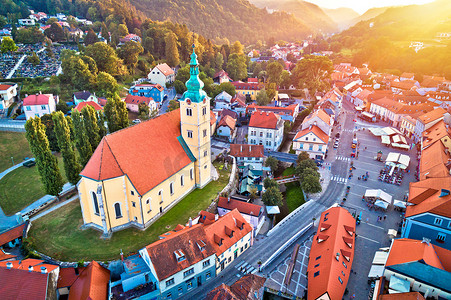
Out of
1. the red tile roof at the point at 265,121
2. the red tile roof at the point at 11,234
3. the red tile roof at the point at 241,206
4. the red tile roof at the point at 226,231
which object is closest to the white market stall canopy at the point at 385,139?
→ the red tile roof at the point at 265,121

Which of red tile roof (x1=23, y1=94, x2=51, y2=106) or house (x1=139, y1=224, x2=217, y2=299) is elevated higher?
red tile roof (x1=23, y1=94, x2=51, y2=106)

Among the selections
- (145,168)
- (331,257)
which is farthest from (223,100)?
(331,257)

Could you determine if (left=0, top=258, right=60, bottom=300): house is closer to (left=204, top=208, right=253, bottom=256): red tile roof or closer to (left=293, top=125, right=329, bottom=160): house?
(left=204, top=208, right=253, bottom=256): red tile roof

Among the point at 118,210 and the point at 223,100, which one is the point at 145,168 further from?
the point at 223,100

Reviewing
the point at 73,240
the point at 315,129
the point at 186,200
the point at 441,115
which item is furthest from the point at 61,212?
the point at 441,115

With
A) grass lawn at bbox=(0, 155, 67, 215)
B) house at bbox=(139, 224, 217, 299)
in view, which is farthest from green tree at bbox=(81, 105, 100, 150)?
house at bbox=(139, 224, 217, 299)

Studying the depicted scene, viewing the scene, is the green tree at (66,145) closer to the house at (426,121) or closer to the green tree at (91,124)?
the green tree at (91,124)
